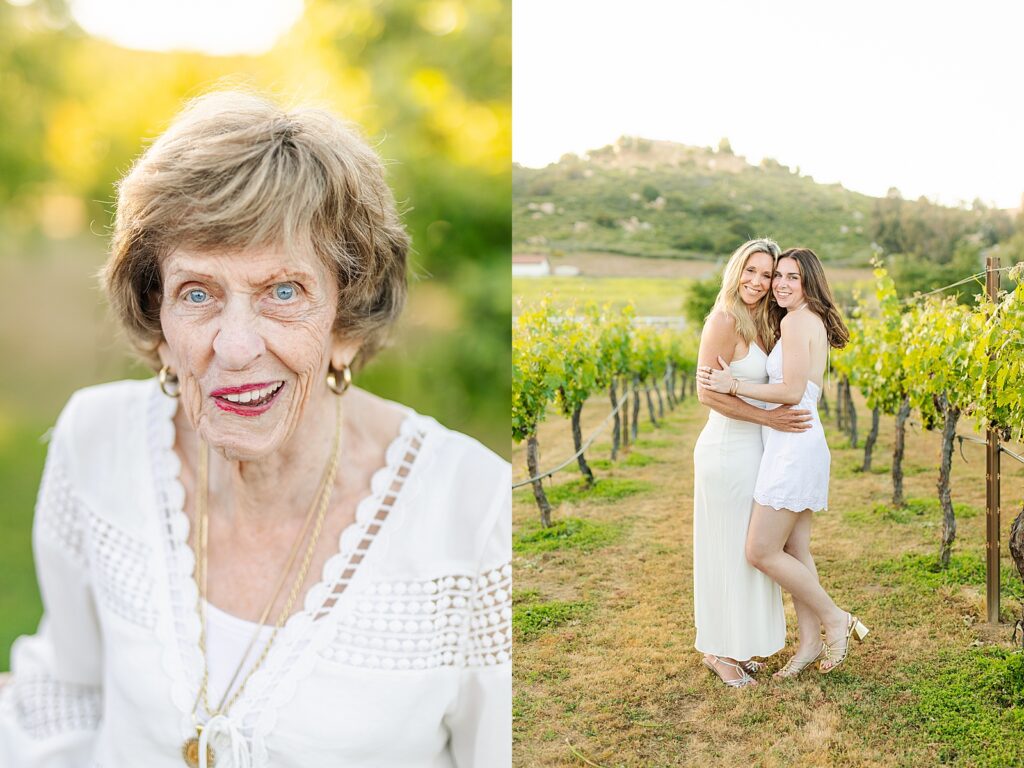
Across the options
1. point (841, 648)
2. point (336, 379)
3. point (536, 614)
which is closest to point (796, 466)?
point (841, 648)

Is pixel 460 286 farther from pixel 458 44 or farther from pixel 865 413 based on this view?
pixel 865 413

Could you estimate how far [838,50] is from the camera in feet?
6.81

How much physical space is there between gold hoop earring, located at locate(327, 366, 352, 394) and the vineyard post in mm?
1377

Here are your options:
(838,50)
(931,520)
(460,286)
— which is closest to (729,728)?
(931,520)

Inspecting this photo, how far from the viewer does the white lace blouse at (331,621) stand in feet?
5.97

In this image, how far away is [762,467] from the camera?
199 centimetres

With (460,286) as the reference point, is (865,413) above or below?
below

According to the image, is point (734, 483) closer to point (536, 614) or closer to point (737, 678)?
point (737, 678)

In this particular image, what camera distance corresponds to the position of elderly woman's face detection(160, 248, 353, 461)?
5.43 feet

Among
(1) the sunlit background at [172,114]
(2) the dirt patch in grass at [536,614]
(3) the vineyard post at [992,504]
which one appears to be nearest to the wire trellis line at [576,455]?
(2) the dirt patch in grass at [536,614]

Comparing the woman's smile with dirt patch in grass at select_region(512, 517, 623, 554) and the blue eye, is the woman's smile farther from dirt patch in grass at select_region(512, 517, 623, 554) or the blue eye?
dirt patch in grass at select_region(512, 517, 623, 554)

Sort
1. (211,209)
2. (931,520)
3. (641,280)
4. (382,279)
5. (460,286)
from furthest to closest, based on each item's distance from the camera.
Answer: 1. (460,286)
2. (641,280)
3. (931,520)
4. (382,279)
5. (211,209)

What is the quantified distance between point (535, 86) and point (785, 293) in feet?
2.68

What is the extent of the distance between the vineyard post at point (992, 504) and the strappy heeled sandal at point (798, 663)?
1.21ft
